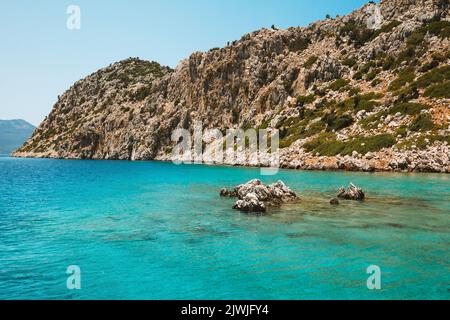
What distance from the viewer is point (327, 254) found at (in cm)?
1994

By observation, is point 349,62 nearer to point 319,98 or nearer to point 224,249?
point 319,98

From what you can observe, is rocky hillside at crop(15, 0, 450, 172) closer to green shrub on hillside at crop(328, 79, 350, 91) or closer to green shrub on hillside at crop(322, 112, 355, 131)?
green shrub on hillside at crop(322, 112, 355, 131)

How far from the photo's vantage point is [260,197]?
35.4m

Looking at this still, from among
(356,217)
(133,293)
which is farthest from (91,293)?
(356,217)

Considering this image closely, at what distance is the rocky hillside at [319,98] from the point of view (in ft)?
249

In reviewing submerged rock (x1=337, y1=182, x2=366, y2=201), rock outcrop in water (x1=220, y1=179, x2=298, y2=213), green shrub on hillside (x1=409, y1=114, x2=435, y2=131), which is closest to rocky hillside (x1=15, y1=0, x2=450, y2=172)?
green shrub on hillside (x1=409, y1=114, x2=435, y2=131)

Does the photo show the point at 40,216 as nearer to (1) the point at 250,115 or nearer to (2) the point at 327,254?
(2) the point at 327,254

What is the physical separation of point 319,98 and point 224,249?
99154mm

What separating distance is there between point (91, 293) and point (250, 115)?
120273 mm

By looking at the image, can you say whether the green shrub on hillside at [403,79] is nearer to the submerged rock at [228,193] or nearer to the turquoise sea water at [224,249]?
the turquoise sea water at [224,249]

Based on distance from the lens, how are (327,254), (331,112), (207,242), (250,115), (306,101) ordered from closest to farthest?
(327,254) → (207,242) → (331,112) → (306,101) → (250,115)

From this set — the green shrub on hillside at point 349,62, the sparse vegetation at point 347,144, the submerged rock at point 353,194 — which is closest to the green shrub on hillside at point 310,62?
the green shrub on hillside at point 349,62

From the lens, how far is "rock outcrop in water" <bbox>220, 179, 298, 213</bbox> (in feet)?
106

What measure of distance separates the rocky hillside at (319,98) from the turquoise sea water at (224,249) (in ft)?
133
